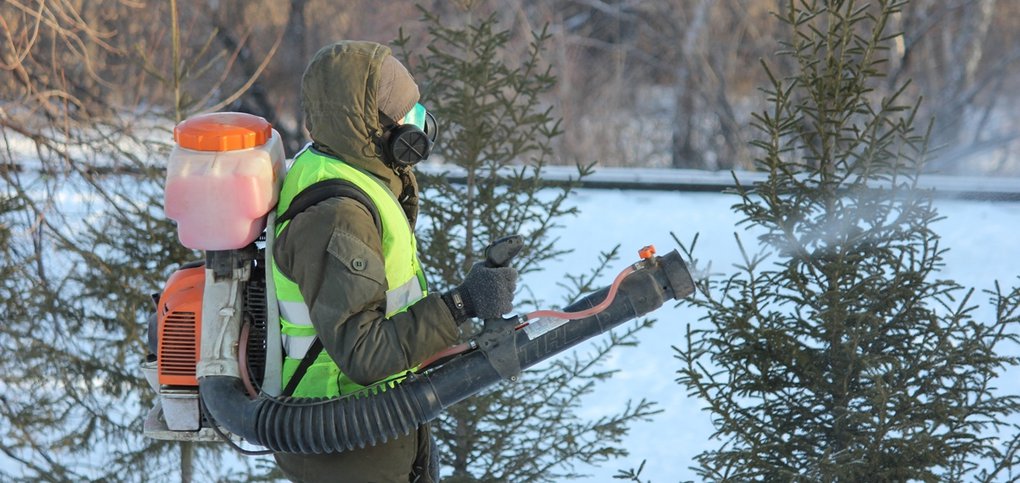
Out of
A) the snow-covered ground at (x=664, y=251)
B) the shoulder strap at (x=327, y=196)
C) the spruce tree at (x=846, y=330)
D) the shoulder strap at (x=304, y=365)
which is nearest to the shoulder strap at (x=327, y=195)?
the shoulder strap at (x=327, y=196)

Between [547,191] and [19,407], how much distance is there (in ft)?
16.0

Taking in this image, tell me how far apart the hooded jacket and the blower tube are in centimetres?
11

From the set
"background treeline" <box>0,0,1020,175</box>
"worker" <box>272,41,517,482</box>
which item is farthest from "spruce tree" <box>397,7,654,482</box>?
"background treeline" <box>0,0,1020,175</box>

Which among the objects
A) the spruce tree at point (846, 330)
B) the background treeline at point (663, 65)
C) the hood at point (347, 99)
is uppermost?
the background treeline at point (663, 65)

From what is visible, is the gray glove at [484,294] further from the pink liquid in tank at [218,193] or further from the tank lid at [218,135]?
the tank lid at [218,135]

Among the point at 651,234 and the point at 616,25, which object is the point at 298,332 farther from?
the point at 616,25

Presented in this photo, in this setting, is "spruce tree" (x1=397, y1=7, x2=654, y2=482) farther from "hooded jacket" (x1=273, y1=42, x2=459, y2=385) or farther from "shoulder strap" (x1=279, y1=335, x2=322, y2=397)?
"shoulder strap" (x1=279, y1=335, x2=322, y2=397)

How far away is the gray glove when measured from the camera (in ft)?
9.62

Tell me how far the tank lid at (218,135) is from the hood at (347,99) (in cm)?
18

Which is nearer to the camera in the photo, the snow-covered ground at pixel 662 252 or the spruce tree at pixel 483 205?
the spruce tree at pixel 483 205

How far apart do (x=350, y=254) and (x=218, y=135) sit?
1.84ft

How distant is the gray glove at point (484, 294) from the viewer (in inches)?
115

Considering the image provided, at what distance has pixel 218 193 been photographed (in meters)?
2.92

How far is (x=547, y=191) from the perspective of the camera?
9.60 meters
